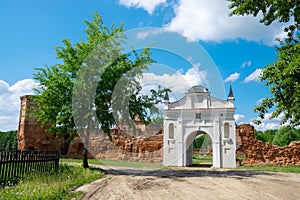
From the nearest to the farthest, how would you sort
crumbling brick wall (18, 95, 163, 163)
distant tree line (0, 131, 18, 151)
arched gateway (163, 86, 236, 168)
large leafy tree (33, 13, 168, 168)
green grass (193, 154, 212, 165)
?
1. large leafy tree (33, 13, 168, 168)
2. arched gateway (163, 86, 236, 168)
3. crumbling brick wall (18, 95, 163, 163)
4. green grass (193, 154, 212, 165)
5. distant tree line (0, 131, 18, 151)

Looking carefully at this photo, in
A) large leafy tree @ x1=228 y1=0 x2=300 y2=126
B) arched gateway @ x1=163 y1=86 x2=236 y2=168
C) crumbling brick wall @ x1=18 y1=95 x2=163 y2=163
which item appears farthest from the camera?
crumbling brick wall @ x1=18 y1=95 x2=163 y2=163

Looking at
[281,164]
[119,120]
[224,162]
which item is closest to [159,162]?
[224,162]

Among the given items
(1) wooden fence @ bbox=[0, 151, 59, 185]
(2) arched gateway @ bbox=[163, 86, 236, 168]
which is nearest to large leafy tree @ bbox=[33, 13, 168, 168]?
(1) wooden fence @ bbox=[0, 151, 59, 185]

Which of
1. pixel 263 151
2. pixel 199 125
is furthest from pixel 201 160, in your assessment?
pixel 199 125

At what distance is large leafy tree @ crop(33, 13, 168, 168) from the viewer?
12656mm

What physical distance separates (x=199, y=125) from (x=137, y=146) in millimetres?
7585

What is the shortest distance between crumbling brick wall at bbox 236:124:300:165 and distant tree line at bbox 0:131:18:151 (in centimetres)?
3741

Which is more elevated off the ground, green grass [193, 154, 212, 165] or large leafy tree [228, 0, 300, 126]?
large leafy tree [228, 0, 300, 126]

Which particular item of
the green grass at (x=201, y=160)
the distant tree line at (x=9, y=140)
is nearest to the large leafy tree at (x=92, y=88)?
the green grass at (x=201, y=160)

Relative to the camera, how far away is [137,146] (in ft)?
90.6

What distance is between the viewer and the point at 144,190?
8227mm

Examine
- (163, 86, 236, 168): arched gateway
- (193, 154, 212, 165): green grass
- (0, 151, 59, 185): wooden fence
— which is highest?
(163, 86, 236, 168): arched gateway

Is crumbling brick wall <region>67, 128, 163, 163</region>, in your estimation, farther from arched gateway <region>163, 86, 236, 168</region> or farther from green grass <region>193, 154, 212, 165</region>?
green grass <region>193, 154, 212, 165</region>

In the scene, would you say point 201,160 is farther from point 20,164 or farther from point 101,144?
point 20,164
